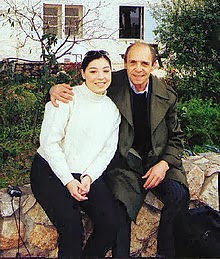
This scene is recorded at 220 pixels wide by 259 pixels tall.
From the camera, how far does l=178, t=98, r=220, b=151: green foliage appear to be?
225 inches

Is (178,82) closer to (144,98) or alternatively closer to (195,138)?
(195,138)

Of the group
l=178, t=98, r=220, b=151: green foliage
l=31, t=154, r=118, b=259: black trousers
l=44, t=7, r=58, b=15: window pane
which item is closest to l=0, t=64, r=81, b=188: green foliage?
l=31, t=154, r=118, b=259: black trousers

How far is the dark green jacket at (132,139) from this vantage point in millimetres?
3504

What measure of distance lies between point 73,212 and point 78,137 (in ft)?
1.32

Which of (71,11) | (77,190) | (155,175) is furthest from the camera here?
(71,11)

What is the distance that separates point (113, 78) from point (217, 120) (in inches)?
106

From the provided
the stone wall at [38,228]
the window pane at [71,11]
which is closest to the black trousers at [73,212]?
the stone wall at [38,228]

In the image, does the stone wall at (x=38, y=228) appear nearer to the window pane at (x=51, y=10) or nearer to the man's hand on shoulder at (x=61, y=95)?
the man's hand on shoulder at (x=61, y=95)

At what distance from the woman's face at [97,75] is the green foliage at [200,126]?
216 cm

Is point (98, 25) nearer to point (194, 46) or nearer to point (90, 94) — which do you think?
point (194, 46)

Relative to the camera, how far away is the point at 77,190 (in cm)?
320

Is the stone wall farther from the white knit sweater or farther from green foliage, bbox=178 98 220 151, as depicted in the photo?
green foliage, bbox=178 98 220 151

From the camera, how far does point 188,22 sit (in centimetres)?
905

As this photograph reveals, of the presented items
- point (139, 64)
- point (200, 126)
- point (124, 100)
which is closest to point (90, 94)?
point (124, 100)
